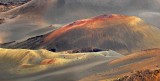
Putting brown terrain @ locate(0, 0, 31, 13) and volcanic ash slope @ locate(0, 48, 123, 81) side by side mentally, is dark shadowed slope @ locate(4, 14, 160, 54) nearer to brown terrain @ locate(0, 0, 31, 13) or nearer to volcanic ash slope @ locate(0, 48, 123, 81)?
volcanic ash slope @ locate(0, 48, 123, 81)

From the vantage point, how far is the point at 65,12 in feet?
79.4

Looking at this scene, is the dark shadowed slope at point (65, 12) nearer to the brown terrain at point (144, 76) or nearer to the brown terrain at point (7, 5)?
the brown terrain at point (7, 5)

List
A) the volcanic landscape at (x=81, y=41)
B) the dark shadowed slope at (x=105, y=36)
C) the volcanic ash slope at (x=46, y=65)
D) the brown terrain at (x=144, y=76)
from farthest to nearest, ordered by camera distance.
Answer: the dark shadowed slope at (x=105, y=36), the volcanic ash slope at (x=46, y=65), the volcanic landscape at (x=81, y=41), the brown terrain at (x=144, y=76)

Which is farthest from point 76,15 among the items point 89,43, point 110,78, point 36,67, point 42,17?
point 110,78

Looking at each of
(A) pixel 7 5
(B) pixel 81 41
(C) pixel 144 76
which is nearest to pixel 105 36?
(B) pixel 81 41

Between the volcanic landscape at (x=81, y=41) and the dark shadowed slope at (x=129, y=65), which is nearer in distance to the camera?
the dark shadowed slope at (x=129, y=65)

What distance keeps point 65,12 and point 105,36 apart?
6387mm

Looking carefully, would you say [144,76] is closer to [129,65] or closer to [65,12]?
[129,65]

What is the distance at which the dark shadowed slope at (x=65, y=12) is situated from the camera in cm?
2247

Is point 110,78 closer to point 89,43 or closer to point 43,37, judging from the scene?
point 89,43

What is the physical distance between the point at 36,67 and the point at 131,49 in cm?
494

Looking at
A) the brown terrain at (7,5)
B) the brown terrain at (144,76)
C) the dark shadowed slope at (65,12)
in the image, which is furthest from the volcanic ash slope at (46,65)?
the brown terrain at (7,5)

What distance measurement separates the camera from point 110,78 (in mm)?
9875

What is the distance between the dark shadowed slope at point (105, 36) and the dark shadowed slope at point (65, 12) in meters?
2.37
